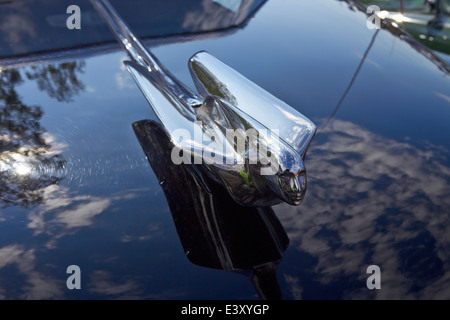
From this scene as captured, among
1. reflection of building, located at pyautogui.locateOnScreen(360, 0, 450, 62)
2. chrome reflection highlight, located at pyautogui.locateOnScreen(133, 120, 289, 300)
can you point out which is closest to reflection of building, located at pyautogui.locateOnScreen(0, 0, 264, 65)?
chrome reflection highlight, located at pyautogui.locateOnScreen(133, 120, 289, 300)

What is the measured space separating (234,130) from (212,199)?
14cm

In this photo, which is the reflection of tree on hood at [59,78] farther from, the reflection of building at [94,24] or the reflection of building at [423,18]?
the reflection of building at [423,18]

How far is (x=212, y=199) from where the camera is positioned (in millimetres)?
970

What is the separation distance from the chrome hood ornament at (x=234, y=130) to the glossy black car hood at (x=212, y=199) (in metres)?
0.06

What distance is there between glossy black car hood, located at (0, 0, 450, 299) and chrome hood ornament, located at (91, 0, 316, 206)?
6 cm

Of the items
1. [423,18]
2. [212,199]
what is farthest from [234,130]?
[423,18]

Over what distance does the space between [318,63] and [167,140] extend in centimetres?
60

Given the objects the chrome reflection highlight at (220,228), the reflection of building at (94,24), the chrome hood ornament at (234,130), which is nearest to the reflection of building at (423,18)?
the reflection of building at (94,24)

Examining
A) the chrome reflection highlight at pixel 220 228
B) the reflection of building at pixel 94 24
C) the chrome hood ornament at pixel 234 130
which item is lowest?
the chrome reflection highlight at pixel 220 228

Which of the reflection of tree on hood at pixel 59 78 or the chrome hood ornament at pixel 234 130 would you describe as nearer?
the chrome hood ornament at pixel 234 130

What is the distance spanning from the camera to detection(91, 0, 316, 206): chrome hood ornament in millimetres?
849

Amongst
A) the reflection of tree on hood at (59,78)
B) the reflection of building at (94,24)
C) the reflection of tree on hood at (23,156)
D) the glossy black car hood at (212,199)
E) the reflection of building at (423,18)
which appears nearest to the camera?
the glossy black car hood at (212,199)

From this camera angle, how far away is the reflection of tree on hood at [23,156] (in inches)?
38.1

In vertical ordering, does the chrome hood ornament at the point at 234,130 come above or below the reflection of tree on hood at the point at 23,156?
above
